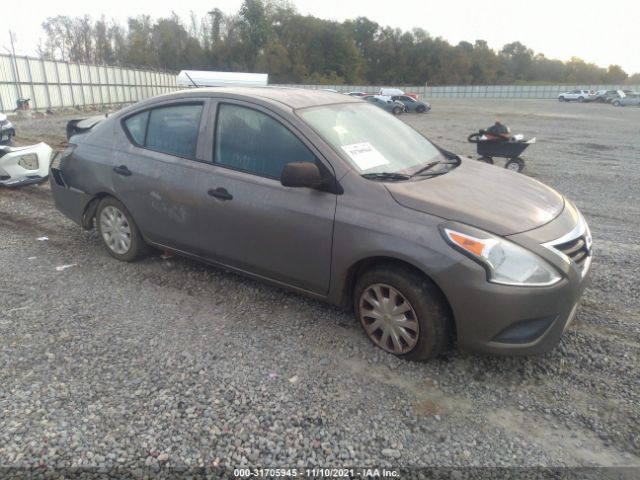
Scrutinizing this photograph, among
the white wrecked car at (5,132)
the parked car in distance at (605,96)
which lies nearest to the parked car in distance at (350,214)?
the white wrecked car at (5,132)

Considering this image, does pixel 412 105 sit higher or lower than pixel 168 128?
lower

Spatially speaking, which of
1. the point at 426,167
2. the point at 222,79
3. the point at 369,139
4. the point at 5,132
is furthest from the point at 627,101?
the point at 369,139

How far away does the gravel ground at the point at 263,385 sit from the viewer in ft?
8.10

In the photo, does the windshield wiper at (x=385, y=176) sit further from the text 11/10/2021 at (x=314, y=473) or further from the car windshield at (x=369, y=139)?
the text 11/10/2021 at (x=314, y=473)

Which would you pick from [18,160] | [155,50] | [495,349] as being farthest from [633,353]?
[155,50]

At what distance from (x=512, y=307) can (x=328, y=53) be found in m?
97.3

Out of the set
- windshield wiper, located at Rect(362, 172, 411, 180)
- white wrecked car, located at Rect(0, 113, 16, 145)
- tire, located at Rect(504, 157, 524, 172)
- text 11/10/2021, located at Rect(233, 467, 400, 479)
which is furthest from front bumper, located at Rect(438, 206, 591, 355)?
white wrecked car, located at Rect(0, 113, 16, 145)

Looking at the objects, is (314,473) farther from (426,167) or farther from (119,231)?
(119,231)

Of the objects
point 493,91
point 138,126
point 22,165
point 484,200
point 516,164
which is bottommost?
point 493,91

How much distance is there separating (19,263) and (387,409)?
3993 millimetres

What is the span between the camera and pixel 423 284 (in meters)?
2.97

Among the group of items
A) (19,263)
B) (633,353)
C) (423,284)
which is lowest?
(19,263)

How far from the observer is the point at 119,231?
4.72 m

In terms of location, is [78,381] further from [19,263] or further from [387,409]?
[19,263]
